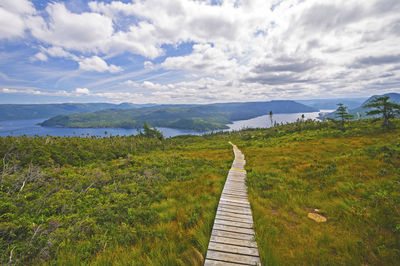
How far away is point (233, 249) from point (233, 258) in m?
0.32

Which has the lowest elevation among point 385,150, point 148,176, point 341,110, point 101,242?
point 148,176

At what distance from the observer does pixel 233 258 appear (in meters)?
4.37

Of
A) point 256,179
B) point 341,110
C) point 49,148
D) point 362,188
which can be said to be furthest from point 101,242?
point 341,110

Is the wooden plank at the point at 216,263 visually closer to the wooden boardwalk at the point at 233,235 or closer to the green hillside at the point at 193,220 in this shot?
the wooden boardwalk at the point at 233,235

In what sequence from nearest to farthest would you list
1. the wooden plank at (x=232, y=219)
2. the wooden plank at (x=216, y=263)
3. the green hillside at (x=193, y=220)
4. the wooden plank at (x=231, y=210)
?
the wooden plank at (x=216, y=263) → the green hillside at (x=193, y=220) → the wooden plank at (x=232, y=219) → the wooden plank at (x=231, y=210)

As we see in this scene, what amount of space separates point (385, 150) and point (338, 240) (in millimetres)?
13997

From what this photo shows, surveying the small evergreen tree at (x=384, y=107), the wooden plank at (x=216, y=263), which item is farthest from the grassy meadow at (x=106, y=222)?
the small evergreen tree at (x=384, y=107)

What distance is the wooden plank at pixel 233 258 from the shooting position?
426 cm

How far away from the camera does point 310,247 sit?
467 cm

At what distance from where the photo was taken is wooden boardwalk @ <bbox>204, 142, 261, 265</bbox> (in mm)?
4355

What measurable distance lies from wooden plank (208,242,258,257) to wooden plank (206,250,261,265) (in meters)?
0.12

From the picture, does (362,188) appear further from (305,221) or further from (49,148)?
(49,148)

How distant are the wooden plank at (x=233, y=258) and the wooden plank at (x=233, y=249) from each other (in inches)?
4.5

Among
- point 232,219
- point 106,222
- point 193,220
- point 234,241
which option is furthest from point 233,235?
point 106,222
